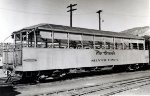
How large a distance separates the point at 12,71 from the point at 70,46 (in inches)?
169

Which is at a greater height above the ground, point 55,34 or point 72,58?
point 55,34

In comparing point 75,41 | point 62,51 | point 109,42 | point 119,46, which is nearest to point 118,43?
point 119,46

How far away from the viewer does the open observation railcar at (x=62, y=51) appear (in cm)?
1082

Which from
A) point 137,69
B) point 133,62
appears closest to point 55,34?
point 133,62

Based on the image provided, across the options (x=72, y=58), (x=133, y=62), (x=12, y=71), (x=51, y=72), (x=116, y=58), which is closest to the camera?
(x=12, y=71)

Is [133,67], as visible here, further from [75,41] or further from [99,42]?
[75,41]

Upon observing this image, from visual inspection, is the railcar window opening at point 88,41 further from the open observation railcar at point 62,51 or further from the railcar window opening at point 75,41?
the railcar window opening at point 75,41

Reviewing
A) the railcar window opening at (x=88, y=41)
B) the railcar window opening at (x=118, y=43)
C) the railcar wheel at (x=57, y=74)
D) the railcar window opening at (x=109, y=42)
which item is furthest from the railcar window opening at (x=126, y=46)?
the railcar wheel at (x=57, y=74)

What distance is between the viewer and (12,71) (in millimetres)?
11023

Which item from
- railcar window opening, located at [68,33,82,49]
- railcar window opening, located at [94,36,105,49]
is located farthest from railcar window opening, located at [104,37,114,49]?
railcar window opening, located at [68,33,82,49]

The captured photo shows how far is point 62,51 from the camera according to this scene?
12.1 meters

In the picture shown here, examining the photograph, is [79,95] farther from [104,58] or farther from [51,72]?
[104,58]

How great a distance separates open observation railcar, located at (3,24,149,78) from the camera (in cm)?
1082

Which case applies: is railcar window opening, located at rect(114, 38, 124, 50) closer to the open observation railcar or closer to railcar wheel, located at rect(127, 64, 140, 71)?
the open observation railcar
